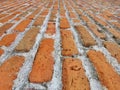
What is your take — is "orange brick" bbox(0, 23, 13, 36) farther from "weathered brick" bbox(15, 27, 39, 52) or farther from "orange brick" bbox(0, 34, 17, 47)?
"weathered brick" bbox(15, 27, 39, 52)

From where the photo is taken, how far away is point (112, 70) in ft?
3.57

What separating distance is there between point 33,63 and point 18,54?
17 cm

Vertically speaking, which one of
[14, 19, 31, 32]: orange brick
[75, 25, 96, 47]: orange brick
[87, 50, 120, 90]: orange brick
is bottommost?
[14, 19, 31, 32]: orange brick

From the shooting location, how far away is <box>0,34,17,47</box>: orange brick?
4.76 ft

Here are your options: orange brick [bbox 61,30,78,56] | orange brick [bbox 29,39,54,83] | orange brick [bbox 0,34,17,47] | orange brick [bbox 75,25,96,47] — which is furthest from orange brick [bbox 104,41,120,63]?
orange brick [bbox 0,34,17,47]

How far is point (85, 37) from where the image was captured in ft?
5.28

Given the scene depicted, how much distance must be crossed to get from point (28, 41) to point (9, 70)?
1.54ft

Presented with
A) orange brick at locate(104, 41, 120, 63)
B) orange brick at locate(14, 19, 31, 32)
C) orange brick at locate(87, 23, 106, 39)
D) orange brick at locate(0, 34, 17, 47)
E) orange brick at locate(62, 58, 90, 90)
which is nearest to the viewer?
orange brick at locate(62, 58, 90, 90)

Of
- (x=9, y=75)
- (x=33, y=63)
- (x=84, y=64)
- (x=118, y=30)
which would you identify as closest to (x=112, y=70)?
(x=84, y=64)

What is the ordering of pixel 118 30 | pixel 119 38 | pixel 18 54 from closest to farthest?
pixel 18 54 → pixel 119 38 → pixel 118 30

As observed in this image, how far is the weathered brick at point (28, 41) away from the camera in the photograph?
4.39 feet

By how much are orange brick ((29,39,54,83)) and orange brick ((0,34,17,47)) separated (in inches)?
10.3

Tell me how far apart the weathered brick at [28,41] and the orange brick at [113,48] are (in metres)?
0.57

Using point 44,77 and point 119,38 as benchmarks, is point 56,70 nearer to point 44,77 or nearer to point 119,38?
point 44,77
